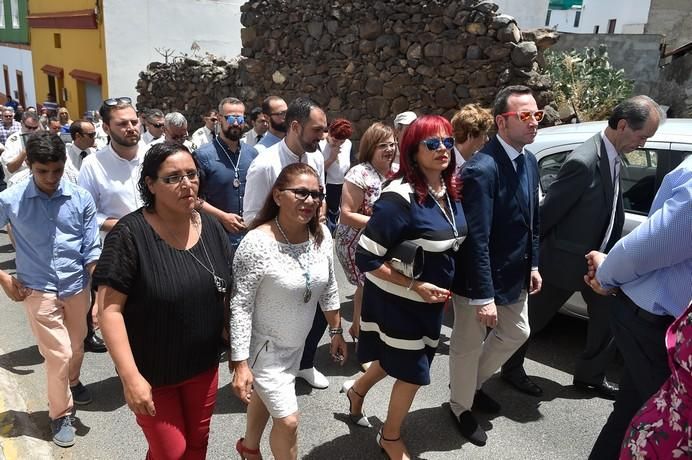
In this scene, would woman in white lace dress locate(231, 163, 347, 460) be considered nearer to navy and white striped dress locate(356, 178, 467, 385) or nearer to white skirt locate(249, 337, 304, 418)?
white skirt locate(249, 337, 304, 418)

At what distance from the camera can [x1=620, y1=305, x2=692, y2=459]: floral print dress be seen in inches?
65.0

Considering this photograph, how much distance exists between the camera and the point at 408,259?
2.70 metres

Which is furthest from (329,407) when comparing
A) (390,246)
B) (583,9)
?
(583,9)

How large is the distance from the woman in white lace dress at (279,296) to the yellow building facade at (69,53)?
625 inches

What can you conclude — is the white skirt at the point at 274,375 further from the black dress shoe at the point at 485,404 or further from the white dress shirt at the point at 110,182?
the white dress shirt at the point at 110,182

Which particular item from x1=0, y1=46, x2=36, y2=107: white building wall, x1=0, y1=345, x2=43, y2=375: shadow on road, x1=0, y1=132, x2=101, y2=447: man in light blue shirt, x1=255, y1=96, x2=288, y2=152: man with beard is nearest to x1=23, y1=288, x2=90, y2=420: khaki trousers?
x1=0, y1=132, x2=101, y2=447: man in light blue shirt

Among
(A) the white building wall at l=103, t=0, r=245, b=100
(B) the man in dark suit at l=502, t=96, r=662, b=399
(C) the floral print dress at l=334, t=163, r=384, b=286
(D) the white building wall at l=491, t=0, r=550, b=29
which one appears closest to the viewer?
(B) the man in dark suit at l=502, t=96, r=662, b=399

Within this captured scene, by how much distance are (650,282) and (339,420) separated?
6.67ft

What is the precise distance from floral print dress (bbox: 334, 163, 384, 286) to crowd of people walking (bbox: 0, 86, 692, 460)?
2 centimetres

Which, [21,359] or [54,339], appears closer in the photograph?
[54,339]

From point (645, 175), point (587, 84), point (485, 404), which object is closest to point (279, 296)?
point (485, 404)

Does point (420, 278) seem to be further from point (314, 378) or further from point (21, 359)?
point (21, 359)

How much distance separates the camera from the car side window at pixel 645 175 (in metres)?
4.00

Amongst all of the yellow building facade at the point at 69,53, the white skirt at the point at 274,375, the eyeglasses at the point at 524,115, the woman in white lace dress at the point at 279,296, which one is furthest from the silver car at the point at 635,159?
the yellow building facade at the point at 69,53
